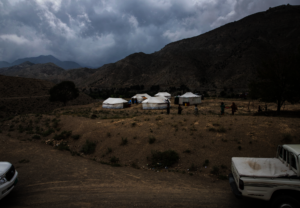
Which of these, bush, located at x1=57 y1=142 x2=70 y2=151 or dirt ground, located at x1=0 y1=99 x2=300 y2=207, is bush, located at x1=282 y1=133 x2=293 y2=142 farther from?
bush, located at x1=57 y1=142 x2=70 y2=151

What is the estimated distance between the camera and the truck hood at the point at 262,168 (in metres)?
4.09

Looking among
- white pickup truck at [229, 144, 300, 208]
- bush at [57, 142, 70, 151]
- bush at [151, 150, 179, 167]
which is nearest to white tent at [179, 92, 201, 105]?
bush at [151, 150, 179, 167]

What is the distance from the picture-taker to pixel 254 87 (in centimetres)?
1725

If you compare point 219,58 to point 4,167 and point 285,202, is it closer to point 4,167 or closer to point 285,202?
point 285,202

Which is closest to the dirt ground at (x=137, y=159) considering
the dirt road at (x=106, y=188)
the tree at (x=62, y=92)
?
the dirt road at (x=106, y=188)

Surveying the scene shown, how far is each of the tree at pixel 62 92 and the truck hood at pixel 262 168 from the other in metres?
47.0

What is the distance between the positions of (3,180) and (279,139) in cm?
1168

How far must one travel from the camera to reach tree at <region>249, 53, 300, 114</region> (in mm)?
14484

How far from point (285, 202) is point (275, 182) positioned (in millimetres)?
422

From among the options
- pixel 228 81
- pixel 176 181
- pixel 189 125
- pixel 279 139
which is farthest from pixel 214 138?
pixel 228 81

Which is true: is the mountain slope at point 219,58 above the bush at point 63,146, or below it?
above

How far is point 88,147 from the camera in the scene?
402 inches

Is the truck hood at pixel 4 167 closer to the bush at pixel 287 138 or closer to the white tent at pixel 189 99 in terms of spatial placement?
the bush at pixel 287 138

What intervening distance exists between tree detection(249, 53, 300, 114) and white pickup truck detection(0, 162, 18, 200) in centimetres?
1873
